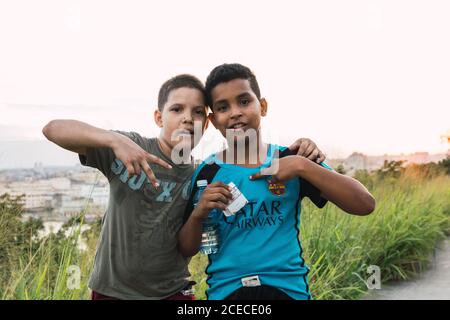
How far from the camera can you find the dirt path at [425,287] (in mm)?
4677

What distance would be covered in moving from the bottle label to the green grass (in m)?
1.35

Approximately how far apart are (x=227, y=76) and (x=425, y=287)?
11.8 ft

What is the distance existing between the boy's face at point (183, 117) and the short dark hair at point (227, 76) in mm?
55

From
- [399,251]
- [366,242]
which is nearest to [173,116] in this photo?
[366,242]

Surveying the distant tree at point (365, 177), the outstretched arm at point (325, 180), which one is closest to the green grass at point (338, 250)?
the distant tree at point (365, 177)

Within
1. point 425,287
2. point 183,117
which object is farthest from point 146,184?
point 425,287

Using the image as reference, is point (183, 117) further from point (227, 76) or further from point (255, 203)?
point (255, 203)

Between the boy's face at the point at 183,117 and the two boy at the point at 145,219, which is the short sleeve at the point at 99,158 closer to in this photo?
the two boy at the point at 145,219

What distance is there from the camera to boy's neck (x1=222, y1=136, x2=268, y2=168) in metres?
2.28

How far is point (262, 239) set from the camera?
210 centimetres

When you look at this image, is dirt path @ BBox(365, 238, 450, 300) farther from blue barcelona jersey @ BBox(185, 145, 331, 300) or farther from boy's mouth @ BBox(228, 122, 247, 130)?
boy's mouth @ BBox(228, 122, 247, 130)

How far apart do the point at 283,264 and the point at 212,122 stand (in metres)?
0.75

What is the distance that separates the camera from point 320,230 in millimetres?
4438
